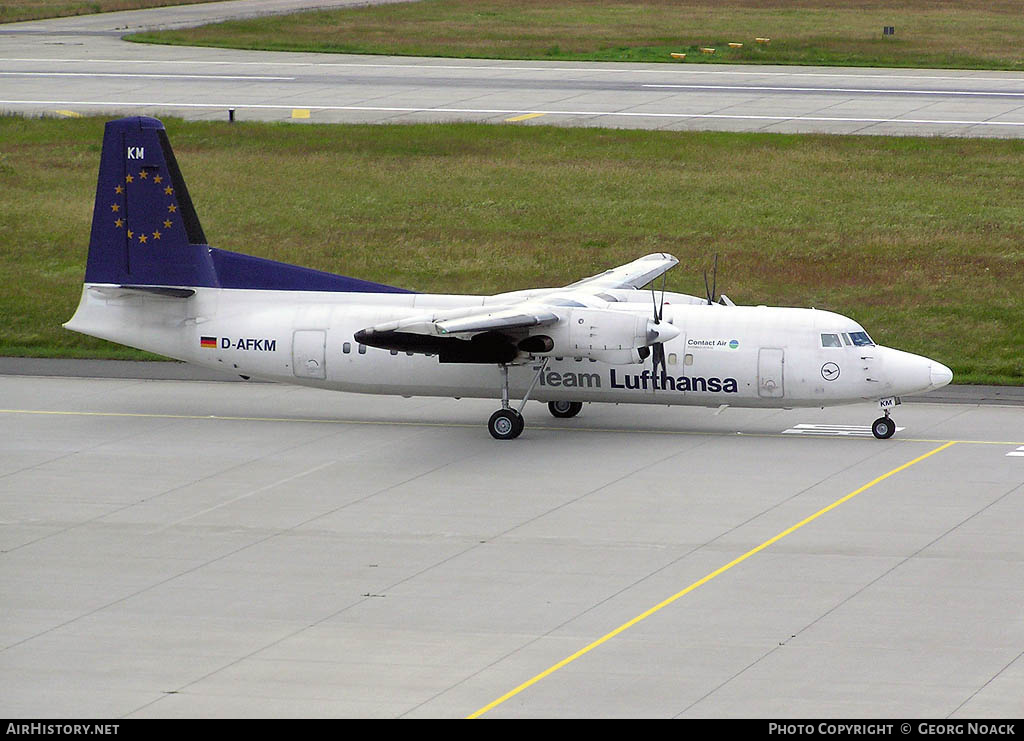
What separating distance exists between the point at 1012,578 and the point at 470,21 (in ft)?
268

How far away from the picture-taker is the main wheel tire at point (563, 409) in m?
32.5

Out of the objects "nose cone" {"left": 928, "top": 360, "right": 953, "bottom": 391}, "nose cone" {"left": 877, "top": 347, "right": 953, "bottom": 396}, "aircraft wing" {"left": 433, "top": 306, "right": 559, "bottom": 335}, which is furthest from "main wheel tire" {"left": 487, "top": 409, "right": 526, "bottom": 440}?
"nose cone" {"left": 928, "top": 360, "right": 953, "bottom": 391}

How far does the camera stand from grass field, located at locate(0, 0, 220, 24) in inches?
4092

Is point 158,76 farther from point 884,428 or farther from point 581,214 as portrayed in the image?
point 884,428

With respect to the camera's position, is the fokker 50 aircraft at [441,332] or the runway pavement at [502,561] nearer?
the runway pavement at [502,561]

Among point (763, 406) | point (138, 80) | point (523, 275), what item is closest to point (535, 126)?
point (523, 275)

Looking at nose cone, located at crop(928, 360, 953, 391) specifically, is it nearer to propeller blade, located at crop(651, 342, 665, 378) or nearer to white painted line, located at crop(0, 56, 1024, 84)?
propeller blade, located at crop(651, 342, 665, 378)

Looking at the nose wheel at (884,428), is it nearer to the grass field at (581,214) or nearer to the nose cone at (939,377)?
the nose cone at (939,377)

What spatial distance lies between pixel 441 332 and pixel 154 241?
7.66 meters

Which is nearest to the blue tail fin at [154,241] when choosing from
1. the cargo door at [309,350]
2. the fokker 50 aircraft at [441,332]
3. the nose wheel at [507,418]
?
the fokker 50 aircraft at [441,332]

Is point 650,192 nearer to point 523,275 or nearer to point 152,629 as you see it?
point 523,275

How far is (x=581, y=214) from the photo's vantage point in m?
52.1

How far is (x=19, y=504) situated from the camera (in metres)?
26.1

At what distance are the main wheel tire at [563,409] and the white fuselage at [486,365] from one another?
133 cm
